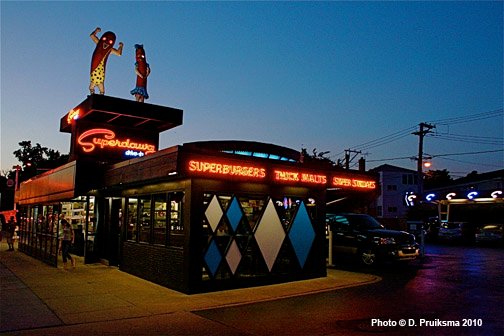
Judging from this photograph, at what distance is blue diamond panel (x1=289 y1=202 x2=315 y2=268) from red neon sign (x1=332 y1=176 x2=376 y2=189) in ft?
3.86

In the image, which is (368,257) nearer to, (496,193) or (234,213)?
(234,213)

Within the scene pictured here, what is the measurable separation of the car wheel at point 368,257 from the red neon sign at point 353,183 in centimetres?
309

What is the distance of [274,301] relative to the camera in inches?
400

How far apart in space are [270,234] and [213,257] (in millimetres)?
1878

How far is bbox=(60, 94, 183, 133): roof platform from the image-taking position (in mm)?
17203

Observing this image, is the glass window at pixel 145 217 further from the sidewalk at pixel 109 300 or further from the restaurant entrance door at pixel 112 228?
the restaurant entrance door at pixel 112 228

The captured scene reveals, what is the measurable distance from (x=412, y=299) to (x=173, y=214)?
6028 mm

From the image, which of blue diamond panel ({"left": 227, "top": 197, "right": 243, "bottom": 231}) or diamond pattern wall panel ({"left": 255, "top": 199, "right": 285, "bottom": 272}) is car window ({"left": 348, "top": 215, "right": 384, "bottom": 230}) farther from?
blue diamond panel ({"left": 227, "top": 197, "right": 243, "bottom": 231})

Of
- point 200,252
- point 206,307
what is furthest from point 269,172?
point 206,307

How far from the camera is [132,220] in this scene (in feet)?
48.1

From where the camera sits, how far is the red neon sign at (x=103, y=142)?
17.8 meters

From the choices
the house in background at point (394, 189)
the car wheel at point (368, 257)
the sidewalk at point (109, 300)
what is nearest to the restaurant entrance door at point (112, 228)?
the sidewalk at point (109, 300)

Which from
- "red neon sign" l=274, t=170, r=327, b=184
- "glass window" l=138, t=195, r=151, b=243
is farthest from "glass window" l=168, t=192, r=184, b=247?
"red neon sign" l=274, t=170, r=327, b=184

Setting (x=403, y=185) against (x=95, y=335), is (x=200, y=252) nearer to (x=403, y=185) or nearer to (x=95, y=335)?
(x=95, y=335)
